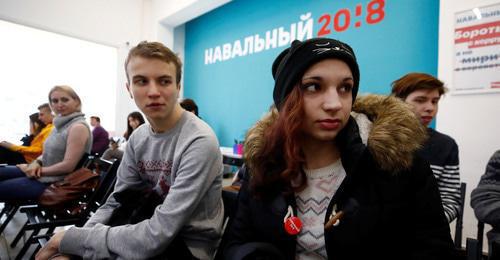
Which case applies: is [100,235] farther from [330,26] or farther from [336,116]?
[330,26]

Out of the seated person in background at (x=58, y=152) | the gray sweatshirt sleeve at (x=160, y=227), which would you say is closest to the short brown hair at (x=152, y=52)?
the gray sweatshirt sleeve at (x=160, y=227)

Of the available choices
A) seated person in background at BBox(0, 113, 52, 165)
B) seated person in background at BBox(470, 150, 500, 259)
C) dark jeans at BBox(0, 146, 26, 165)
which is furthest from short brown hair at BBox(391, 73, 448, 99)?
dark jeans at BBox(0, 146, 26, 165)

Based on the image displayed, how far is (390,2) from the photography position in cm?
293

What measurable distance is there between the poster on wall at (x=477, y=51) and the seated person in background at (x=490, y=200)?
88cm

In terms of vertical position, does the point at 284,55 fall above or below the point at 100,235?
above

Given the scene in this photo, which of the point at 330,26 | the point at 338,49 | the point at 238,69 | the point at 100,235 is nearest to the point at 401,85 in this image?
the point at 338,49

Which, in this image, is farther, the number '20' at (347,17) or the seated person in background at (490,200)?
the number '20' at (347,17)

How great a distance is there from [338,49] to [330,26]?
2936 mm

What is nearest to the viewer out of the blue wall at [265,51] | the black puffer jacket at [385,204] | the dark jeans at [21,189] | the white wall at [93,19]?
the black puffer jacket at [385,204]

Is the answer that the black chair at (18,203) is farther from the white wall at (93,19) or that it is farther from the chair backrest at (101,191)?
the white wall at (93,19)

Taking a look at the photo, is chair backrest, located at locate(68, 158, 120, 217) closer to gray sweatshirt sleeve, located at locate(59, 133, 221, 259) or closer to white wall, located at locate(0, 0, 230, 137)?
gray sweatshirt sleeve, located at locate(59, 133, 221, 259)

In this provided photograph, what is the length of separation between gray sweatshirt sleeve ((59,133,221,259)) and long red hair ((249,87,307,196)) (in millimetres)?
196

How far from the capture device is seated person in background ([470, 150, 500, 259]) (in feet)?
4.28

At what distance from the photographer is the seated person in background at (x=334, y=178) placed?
0.82 metres
